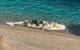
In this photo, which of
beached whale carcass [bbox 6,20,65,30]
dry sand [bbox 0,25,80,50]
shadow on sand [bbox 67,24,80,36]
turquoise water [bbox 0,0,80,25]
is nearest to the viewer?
dry sand [bbox 0,25,80,50]

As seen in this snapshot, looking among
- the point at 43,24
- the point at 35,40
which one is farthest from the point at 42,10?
the point at 35,40

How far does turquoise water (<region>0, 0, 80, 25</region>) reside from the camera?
2089 cm

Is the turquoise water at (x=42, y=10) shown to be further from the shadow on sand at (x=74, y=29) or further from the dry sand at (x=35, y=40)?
the dry sand at (x=35, y=40)

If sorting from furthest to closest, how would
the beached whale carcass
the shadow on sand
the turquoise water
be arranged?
1. the turquoise water
2. the beached whale carcass
3. the shadow on sand

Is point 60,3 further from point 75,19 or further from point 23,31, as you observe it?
point 23,31

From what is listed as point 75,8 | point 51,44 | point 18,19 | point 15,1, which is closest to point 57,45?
point 51,44

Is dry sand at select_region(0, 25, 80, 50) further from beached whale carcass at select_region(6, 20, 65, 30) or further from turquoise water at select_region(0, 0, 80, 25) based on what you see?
turquoise water at select_region(0, 0, 80, 25)

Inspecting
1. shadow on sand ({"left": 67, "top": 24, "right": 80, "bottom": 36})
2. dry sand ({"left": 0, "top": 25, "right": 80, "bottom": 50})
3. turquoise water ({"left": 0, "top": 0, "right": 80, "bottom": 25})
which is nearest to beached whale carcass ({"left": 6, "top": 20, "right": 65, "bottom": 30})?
shadow on sand ({"left": 67, "top": 24, "right": 80, "bottom": 36})

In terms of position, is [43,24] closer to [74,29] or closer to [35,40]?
[74,29]

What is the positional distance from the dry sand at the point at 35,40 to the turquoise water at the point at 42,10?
8.75ft

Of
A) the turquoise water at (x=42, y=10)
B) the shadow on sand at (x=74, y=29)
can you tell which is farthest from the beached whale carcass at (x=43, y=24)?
the turquoise water at (x=42, y=10)

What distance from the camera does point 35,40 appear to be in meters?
16.7

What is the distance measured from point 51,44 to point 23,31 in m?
2.58

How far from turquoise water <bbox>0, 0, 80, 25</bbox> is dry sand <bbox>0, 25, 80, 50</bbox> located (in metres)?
2.67
